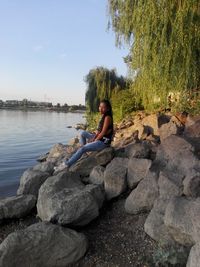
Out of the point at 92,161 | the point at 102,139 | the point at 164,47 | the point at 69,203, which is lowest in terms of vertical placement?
the point at 69,203

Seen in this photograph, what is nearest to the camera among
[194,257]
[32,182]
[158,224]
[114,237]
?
[194,257]

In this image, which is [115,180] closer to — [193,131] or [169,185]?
[169,185]

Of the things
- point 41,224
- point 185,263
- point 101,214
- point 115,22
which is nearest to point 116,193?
point 101,214

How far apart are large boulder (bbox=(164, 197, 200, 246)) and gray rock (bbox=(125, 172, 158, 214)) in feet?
3.23

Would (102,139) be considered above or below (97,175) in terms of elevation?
above

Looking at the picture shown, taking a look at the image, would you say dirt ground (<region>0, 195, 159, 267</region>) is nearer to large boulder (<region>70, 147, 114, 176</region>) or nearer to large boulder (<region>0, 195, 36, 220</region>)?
large boulder (<region>0, 195, 36, 220</region>)

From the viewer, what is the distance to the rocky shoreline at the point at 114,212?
18.1 feet

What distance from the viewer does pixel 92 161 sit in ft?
28.8

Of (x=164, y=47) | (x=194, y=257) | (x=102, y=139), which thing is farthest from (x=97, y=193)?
(x=164, y=47)

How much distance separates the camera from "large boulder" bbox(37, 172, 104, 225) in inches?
257

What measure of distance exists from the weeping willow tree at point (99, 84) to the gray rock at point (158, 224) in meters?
28.5

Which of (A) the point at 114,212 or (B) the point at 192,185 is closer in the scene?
(B) the point at 192,185

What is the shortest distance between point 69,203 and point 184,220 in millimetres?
2087

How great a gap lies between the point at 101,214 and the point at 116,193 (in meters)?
0.57
